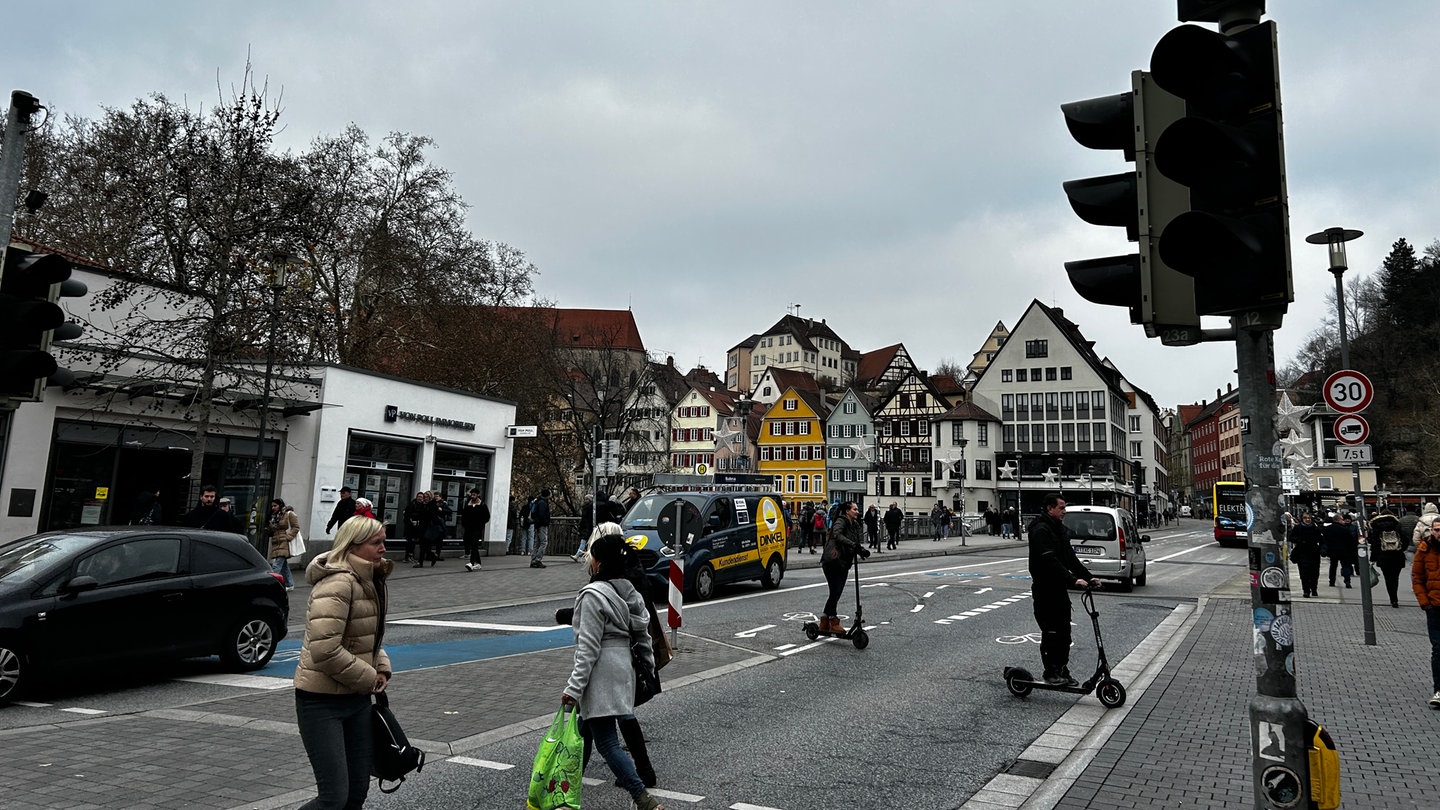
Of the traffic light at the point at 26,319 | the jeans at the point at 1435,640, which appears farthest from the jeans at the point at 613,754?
the jeans at the point at 1435,640

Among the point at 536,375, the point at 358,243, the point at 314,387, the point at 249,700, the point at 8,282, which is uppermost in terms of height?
the point at 358,243

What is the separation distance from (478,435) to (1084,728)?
23.7m

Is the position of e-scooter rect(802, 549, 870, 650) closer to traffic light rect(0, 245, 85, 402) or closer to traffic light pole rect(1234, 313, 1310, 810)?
traffic light pole rect(1234, 313, 1310, 810)

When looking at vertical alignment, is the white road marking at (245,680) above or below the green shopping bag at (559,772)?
below

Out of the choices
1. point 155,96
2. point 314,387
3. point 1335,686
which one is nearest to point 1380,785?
point 1335,686

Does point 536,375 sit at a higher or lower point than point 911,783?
higher

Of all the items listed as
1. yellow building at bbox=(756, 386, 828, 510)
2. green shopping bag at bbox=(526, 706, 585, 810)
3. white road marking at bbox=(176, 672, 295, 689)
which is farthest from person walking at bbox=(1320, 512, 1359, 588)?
yellow building at bbox=(756, 386, 828, 510)

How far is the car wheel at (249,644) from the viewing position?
9578mm

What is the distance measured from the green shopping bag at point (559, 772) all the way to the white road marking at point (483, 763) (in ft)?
5.12

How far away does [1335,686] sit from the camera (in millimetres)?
8977

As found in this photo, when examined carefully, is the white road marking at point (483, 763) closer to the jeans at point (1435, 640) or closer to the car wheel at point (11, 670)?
the car wheel at point (11, 670)

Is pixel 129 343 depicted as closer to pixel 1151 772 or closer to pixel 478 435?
pixel 478 435

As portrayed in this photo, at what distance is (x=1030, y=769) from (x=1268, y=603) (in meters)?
3.05

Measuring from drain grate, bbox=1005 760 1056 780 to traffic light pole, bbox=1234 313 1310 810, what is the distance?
2.58 meters
